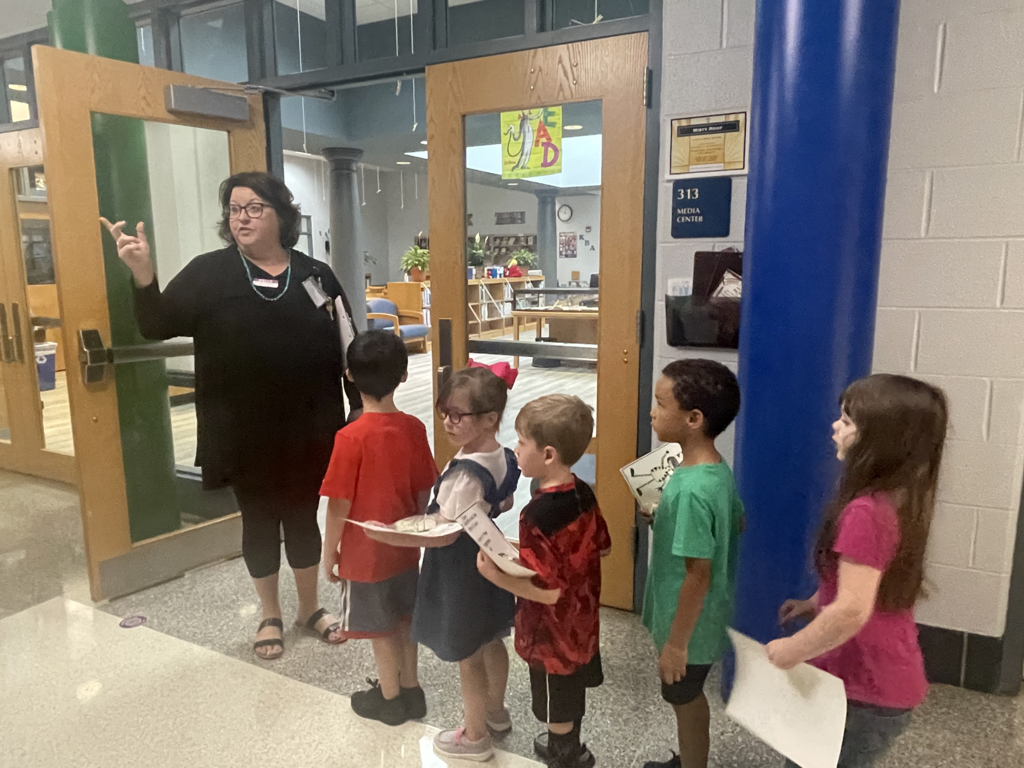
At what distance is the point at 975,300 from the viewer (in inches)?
69.9

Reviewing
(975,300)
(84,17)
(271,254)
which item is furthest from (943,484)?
(84,17)

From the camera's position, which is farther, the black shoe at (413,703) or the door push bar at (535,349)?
the door push bar at (535,349)

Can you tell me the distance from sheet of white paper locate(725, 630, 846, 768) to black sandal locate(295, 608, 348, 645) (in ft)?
4.61

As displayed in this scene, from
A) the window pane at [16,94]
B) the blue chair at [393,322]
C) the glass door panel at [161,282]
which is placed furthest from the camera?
the blue chair at [393,322]

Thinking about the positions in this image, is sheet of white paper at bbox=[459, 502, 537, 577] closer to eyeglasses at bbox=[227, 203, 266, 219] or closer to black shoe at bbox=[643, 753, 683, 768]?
black shoe at bbox=[643, 753, 683, 768]

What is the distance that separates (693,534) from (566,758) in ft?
2.08

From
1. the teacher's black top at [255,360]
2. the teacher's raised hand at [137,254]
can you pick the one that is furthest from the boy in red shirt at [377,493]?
the teacher's raised hand at [137,254]

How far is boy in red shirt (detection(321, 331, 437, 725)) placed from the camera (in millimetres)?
1624

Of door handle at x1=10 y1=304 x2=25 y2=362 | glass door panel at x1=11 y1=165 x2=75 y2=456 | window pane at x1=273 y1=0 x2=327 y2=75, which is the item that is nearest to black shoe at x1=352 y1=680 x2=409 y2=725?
glass door panel at x1=11 y1=165 x2=75 y2=456

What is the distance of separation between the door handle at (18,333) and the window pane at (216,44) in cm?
164

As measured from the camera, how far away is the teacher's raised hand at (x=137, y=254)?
196 cm

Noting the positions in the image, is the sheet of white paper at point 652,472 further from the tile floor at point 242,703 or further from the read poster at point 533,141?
the read poster at point 533,141

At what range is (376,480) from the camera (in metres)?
1.63

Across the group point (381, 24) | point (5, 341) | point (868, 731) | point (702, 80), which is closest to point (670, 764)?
point (868, 731)
